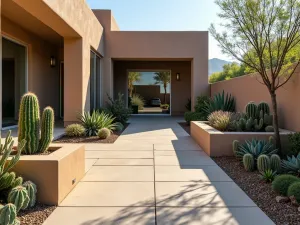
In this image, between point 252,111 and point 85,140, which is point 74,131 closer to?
point 85,140

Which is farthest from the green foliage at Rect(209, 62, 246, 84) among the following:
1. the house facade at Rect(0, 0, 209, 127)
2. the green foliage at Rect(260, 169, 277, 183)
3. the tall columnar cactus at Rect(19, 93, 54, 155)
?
the tall columnar cactus at Rect(19, 93, 54, 155)

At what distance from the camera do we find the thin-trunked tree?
6.21 m

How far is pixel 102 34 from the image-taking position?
14.9m

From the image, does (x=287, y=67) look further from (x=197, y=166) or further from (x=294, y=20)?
(x=197, y=166)

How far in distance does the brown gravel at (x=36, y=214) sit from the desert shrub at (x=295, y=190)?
305 centimetres

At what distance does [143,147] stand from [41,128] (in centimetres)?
387

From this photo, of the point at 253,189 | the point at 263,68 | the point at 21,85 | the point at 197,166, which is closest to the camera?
the point at 253,189

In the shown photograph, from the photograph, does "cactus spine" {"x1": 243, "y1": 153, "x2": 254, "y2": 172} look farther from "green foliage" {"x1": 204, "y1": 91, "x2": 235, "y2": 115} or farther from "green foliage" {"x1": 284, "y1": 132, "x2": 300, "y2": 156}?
"green foliage" {"x1": 204, "y1": 91, "x2": 235, "y2": 115}

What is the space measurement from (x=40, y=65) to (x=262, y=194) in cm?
1157

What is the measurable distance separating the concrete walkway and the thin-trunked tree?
235cm

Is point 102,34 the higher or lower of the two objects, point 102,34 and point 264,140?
the higher

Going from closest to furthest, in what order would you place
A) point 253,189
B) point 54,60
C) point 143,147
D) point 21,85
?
point 253,189, point 143,147, point 21,85, point 54,60

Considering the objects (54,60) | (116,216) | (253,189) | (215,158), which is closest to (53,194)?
(116,216)

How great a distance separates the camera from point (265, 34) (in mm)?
6484
